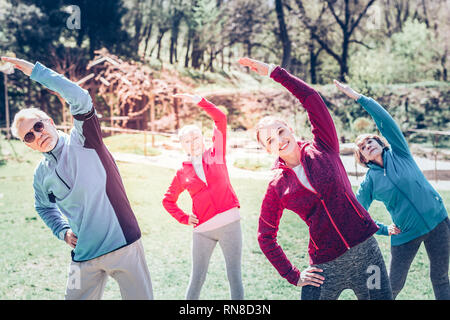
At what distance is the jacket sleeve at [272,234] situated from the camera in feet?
7.88

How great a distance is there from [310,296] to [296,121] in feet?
17.9

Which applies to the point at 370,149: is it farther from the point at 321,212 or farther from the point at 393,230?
the point at 321,212

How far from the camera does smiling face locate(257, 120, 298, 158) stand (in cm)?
238

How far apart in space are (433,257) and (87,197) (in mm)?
2247

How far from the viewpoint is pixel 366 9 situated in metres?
8.20

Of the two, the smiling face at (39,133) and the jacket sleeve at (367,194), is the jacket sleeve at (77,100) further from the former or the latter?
the jacket sleeve at (367,194)

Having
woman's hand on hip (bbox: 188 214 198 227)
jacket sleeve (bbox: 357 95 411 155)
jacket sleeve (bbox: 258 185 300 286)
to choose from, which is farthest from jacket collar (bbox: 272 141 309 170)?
woman's hand on hip (bbox: 188 214 198 227)

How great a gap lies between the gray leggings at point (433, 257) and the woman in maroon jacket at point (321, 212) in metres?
0.68

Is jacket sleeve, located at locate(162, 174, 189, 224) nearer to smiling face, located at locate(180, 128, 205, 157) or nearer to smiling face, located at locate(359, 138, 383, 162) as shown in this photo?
smiling face, located at locate(180, 128, 205, 157)

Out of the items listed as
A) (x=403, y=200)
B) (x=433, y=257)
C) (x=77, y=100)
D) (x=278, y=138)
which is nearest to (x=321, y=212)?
(x=278, y=138)

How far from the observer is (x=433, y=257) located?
2928 mm

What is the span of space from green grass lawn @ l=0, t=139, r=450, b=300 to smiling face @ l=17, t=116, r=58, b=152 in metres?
1.95

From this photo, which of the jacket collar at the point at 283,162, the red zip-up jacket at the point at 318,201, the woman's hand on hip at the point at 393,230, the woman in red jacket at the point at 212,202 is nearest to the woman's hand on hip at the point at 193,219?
the woman in red jacket at the point at 212,202

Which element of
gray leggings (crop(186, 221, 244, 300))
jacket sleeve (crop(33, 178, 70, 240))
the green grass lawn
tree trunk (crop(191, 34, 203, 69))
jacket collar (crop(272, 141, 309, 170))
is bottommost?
the green grass lawn
